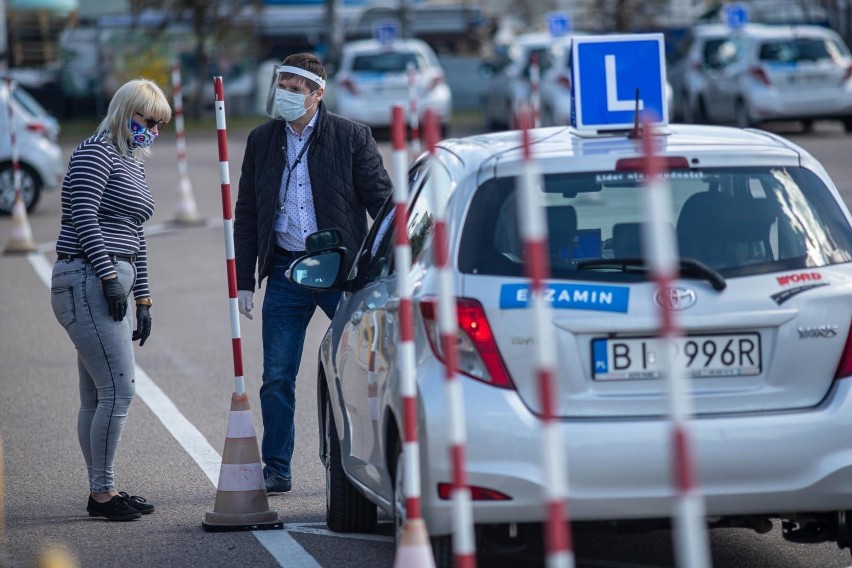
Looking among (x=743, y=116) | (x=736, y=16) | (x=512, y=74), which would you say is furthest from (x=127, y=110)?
(x=736, y=16)

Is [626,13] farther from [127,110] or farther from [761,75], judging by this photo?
[127,110]

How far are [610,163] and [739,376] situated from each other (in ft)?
2.68

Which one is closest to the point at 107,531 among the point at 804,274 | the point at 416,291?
the point at 416,291

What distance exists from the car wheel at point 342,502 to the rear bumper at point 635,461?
151 centimetres

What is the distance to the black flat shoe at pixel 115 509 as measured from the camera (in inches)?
273

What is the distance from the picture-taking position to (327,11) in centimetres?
4488

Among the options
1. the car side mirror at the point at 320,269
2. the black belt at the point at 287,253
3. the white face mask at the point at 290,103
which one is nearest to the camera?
the car side mirror at the point at 320,269

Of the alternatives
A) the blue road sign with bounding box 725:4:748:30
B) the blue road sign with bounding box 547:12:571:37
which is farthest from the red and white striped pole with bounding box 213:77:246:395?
the blue road sign with bounding box 547:12:571:37

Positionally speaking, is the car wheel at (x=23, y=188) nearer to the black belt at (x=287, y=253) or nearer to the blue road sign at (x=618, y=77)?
the black belt at (x=287, y=253)

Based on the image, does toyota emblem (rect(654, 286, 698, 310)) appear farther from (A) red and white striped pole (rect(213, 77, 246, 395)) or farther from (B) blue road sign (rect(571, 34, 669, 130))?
(A) red and white striped pole (rect(213, 77, 246, 395))

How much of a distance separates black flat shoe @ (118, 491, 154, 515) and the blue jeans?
57cm

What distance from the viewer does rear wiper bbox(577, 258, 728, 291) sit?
508 centimetres

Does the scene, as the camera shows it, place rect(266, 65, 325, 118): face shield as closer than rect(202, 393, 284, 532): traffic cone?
No

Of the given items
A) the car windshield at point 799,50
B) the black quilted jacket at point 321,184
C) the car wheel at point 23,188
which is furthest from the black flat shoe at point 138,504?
the car windshield at point 799,50
